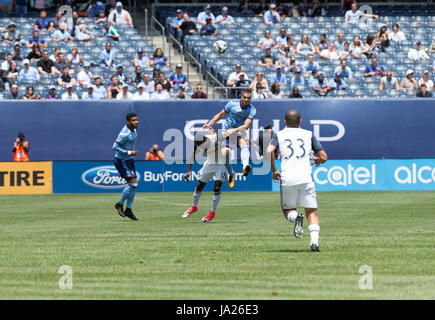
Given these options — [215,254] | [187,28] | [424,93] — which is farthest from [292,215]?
[187,28]

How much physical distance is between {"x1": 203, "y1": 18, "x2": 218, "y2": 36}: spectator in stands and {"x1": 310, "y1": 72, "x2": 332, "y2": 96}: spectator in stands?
5.31m

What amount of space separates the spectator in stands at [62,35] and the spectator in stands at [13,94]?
3.37 m

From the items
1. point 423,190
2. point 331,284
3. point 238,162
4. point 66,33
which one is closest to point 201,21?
point 66,33

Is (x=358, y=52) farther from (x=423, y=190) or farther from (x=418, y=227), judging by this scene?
(x=418, y=227)

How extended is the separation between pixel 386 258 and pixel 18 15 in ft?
93.8

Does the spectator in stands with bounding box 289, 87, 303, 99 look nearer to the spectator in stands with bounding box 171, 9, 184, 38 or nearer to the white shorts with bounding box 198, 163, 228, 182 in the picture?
the spectator in stands with bounding box 171, 9, 184, 38

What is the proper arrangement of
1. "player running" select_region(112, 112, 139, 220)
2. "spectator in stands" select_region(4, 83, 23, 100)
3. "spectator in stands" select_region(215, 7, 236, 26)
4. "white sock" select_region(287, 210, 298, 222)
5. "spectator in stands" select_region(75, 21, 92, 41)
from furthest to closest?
"spectator in stands" select_region(215, 7, 236, 26), "spectator in stands" select_region(75, 21, 92, 41), "spectator in stands" select_region(4, 83, 23, 100), "player running" select_region(112, 112, 139, 220), "white sock" select_region(287, 210, 298, 222)

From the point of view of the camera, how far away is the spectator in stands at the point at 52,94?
32469 mm

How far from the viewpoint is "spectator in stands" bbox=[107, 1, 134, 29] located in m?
36.8

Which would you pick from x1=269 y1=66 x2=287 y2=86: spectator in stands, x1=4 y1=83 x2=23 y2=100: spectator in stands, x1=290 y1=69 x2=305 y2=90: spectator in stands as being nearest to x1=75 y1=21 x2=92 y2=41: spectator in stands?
x1=4 y1=83 x2=23 y2=100: spectator in stands

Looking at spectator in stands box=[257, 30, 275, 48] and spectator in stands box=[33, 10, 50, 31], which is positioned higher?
spectator in stands box=[33, 10, 50, 31]

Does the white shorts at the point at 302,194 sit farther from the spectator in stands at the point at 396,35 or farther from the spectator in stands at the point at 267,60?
the spectator in stands at the point at 396,35

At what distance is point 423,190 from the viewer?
103 feet

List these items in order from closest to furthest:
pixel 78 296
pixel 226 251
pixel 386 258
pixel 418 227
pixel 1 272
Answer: pixel 78 296
pixel 1 272
pixel 386 258
pixel 226 251
pixel 418 227
